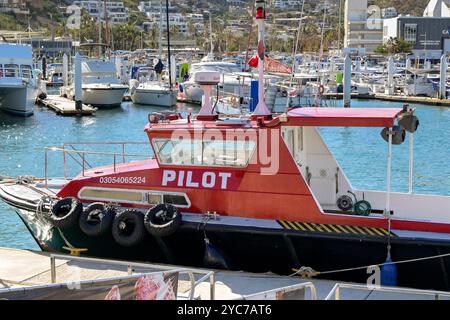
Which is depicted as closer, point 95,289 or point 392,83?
point 95,289

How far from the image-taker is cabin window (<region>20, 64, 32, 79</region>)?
45.2m

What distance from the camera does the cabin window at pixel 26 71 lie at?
45219 millimetres

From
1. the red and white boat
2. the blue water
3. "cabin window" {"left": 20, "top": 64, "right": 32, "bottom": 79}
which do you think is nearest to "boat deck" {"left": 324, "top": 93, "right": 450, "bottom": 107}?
the blue water

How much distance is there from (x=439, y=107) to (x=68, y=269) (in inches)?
1806

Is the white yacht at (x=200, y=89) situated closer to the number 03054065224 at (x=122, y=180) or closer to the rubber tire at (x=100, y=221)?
the number 03054065224 at (x=122, y=180)

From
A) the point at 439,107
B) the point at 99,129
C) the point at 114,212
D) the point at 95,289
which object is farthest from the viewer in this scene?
the point at 439,107

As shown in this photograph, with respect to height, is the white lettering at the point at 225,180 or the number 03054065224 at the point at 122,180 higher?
the white lettering at the point at 225,180

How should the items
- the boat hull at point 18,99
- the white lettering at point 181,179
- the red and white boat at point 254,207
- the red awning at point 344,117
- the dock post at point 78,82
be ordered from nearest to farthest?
the red awning at point 344,117 → the red and white boat at point 254,207 → the white lettering at point 181,179 → the boat hull at point 18,99 → the dock post at point 78,82

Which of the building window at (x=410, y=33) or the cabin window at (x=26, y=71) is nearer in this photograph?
the cabin window at (x=26, y=71)

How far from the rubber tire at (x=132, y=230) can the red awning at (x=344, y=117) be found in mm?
2688

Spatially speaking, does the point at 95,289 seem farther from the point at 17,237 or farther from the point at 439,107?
the point at 439,107

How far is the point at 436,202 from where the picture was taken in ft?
37.1

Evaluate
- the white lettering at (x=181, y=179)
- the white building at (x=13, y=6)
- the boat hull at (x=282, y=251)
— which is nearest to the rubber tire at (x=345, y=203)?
the boat hull at (x=282, y=251)

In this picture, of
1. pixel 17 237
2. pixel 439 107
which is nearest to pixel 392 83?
pixel 439 107
